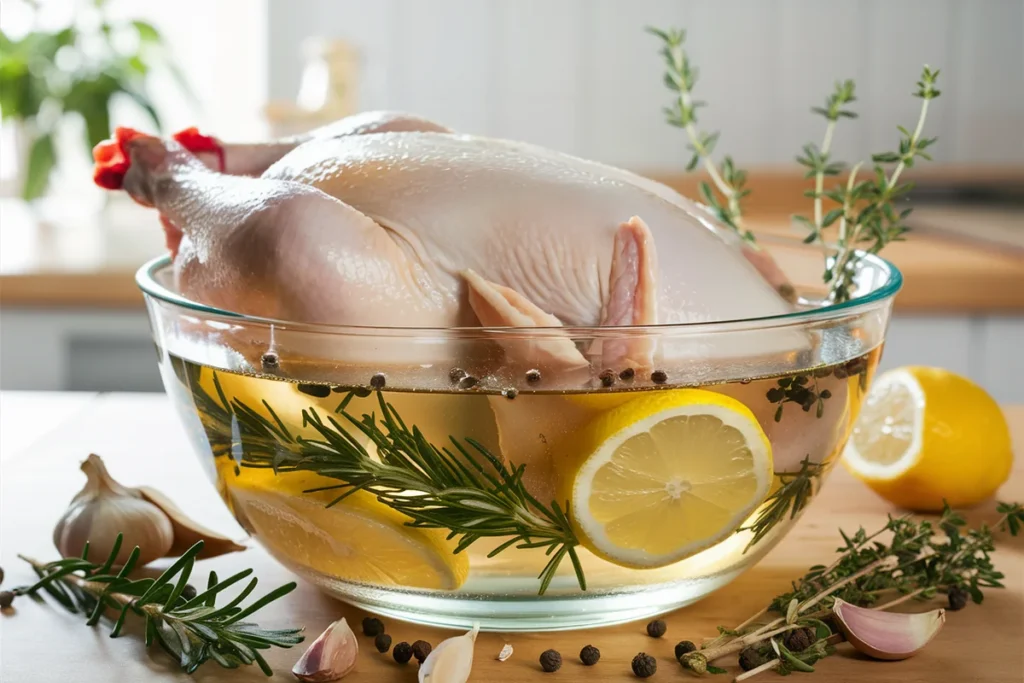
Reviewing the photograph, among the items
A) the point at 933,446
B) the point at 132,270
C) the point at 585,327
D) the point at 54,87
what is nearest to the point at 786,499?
the point at 585,327

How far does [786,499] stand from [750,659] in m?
0.10

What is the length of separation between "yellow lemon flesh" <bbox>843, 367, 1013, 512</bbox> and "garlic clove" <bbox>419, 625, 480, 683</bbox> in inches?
18.0

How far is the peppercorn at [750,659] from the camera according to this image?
632mm

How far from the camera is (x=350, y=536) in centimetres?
64

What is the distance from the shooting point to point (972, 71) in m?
2.85

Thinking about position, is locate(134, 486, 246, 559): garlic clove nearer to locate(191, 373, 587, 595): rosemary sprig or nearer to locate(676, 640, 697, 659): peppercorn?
locate(191, 373, 587, 595): rosemary sprig

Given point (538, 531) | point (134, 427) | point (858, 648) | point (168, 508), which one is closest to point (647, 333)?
point (538, 531)

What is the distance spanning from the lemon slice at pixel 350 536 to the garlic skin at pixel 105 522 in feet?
0.45

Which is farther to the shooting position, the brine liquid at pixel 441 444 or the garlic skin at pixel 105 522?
the garlic skin at pixel 105 522

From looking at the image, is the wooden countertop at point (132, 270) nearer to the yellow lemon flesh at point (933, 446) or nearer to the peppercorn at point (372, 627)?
the yellow lemon flesh at point (933, 446)

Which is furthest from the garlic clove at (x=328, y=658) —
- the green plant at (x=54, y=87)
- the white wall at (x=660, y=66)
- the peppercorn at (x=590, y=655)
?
the white wall at (x=660, y=66)

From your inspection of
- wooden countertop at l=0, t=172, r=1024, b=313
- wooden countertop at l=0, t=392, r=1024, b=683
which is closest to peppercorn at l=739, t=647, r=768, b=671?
wooden countertop at l=0, t=392, r=1024, b=683

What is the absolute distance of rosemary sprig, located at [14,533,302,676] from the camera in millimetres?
624

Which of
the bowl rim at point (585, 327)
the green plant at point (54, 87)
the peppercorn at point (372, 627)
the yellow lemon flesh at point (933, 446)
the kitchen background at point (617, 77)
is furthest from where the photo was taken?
the kitchen background at point (617, 77)
